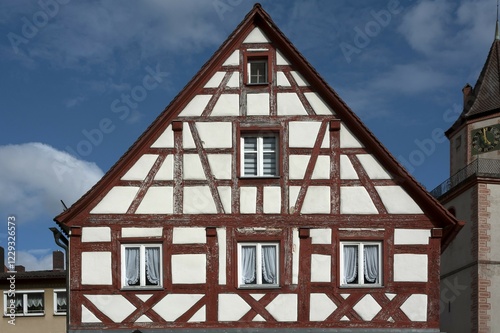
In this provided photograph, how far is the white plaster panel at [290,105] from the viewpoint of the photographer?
62.5ft

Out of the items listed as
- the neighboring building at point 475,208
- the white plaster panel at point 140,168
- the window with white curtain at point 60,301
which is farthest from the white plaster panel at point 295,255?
the neighboring building at point 475,208

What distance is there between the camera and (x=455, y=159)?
42.0 m

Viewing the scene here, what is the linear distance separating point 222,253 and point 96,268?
3173 millimetres

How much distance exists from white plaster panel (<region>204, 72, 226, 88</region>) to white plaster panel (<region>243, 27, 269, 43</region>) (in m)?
1.13

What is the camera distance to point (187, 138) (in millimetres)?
18969

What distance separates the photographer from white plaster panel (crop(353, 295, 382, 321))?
1809cm

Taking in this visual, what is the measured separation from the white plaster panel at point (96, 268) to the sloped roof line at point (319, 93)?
1109 millimetres

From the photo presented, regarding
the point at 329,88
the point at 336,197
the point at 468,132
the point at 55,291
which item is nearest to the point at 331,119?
the point at 329,88

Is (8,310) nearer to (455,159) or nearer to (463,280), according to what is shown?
(463,280)

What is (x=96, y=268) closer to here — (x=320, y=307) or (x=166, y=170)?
(x=166, y=170)

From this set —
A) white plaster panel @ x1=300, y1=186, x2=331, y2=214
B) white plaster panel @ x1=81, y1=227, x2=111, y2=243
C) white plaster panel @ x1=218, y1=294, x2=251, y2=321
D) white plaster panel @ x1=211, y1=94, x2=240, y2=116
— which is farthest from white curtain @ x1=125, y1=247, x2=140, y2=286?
white plaster panel @ x1=300, y1=186, x2=331, y2=214

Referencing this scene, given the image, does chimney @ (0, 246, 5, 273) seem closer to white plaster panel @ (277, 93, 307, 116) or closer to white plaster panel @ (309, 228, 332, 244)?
white plaster panel @ (277, 93, 307, 116)

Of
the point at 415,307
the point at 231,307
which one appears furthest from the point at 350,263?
the point at 231,307

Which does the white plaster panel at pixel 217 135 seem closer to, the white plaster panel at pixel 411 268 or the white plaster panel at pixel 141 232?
the white plaster panel at pixel 141 232
